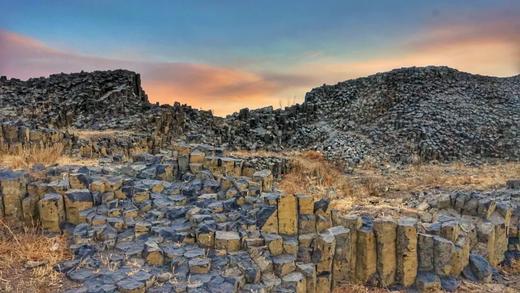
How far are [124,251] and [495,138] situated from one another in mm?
25817

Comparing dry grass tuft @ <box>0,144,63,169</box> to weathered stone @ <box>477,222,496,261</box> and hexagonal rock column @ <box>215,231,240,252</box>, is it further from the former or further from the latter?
weathered stone @ <box>477,222,496,261</box>

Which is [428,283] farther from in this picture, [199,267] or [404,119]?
[404,119]

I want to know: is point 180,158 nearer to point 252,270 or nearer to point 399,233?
point 252,270

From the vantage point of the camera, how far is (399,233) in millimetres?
8070

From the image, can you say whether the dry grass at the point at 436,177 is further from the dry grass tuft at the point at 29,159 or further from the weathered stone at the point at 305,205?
the dry grass tuft at the point at 29,159

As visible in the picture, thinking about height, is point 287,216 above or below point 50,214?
below

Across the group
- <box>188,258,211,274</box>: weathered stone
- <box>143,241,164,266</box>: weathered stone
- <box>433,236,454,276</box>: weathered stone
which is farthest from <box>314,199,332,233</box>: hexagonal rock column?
<box>143,241,164,266</box>: weathered stone

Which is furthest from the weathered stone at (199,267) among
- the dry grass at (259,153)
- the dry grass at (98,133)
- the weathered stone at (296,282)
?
the dry grass at (259,153)

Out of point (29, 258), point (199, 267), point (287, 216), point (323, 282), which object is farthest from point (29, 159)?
point (323, 282)

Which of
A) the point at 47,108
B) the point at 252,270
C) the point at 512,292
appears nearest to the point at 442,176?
the point at 512,292

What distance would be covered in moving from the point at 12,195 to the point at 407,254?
24.5 ft

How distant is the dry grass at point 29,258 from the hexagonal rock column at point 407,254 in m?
5.85

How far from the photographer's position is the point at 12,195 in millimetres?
7766

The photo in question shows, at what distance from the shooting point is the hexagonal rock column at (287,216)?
756 centimetres
